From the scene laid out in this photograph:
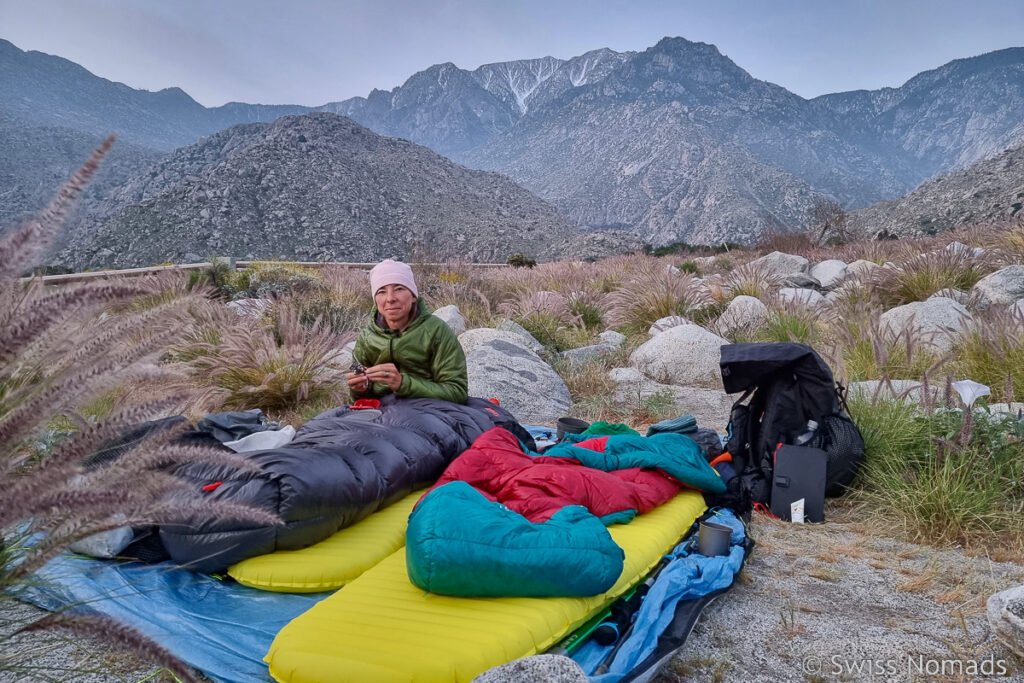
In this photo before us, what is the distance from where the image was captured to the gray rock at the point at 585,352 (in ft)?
24.7

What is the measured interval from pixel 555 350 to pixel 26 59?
435 ft

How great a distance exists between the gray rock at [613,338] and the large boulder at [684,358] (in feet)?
→ 2.73

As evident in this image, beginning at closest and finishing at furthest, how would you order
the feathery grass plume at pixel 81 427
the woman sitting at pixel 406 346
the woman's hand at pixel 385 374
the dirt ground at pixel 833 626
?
the feathery grass plume at pixel 81 427 < the dirt ground at pixel 833 626 < the woman's hand at pixel 385 374 < the woman sitting at pixel 406 346

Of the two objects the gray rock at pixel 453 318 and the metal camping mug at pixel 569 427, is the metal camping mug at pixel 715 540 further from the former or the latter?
the gray rock at pixel 453 318

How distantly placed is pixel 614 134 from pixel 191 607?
→ 110m

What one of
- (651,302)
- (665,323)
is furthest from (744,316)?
(651,302)

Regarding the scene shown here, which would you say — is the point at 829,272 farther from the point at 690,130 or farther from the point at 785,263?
the point at 690,130

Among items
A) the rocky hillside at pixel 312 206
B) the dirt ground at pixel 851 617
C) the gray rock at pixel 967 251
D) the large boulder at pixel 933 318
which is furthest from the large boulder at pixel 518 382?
the rocky hillside at pixel 312 206

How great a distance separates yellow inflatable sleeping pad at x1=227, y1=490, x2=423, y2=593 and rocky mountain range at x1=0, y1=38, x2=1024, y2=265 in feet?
108

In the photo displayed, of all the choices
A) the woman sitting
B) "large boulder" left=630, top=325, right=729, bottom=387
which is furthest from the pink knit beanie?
"large boulder" left=630, top=325, right=729, bottom=387

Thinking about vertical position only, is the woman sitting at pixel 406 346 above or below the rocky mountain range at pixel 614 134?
below

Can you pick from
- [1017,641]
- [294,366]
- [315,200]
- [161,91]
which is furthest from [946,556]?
[161,91]

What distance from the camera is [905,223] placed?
30.9m

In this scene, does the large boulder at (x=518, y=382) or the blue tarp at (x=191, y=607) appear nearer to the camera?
the blue tarp at (x=191, y=607)
